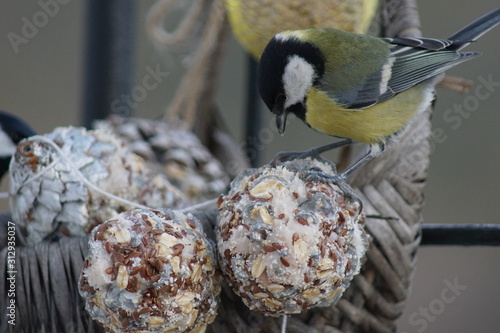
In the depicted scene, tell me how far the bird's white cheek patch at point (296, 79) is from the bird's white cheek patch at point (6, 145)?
54cm

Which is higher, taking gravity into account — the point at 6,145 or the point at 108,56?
the point at 108,56

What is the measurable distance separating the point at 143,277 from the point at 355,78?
20.3 inches

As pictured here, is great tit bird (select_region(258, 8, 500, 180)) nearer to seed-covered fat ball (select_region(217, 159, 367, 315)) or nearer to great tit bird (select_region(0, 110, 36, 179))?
seed-covered fat ball (select_region(217, 159, 367, 315))

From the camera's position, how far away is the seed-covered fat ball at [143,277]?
0.50m

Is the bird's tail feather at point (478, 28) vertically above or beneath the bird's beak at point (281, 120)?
above

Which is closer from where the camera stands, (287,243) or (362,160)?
(287,243)

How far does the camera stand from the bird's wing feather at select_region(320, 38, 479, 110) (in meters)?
0.86

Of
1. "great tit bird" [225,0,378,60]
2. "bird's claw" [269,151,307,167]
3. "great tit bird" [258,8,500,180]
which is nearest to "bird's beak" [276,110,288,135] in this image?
"great tit bird" [258,8,500,180]

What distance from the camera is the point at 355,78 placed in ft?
2.91

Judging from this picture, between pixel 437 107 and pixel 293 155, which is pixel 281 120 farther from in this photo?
pixel 437 107

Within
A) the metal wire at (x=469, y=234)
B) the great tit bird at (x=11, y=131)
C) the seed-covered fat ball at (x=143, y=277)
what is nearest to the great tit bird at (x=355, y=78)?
the metal wire at (x=469, y=234)

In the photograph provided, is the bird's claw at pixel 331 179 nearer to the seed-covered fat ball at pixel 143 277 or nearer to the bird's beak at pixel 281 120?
the seed-covered fat ball at pixel 143 277

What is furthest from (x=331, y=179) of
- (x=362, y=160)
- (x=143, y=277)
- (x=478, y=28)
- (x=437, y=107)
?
(x=437, y=107)

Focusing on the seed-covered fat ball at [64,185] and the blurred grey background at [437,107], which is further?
the blurred grey background at [437,107]
